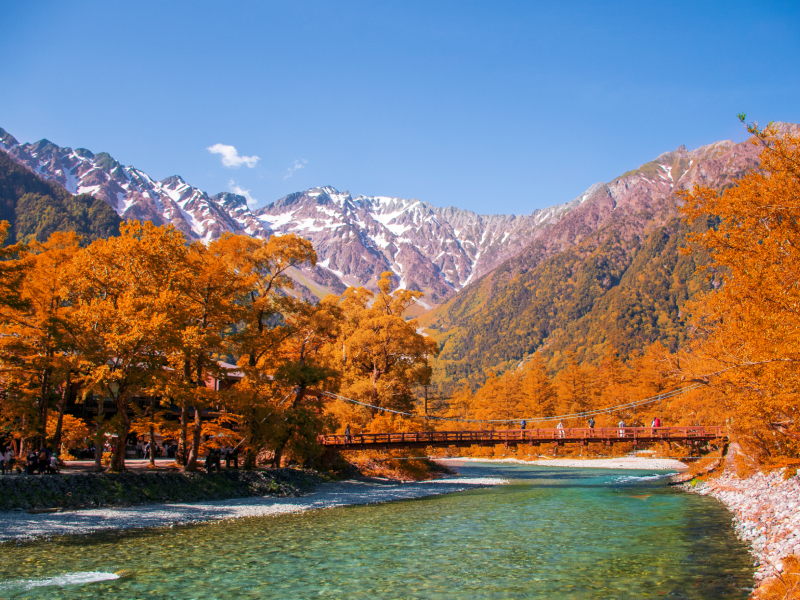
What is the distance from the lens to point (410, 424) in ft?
142

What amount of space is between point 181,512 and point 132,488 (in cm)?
355

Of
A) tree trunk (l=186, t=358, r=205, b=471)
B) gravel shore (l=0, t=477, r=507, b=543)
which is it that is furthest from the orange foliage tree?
tree trunk (l=186, t=358, r=205, b=471)

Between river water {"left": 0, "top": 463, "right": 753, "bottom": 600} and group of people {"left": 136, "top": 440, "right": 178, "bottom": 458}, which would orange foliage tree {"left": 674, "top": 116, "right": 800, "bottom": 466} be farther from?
group of people {"left": 136, "top": 440, "right": 178, "bottom": 458}

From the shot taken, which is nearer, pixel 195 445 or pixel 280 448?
pixel 195 445

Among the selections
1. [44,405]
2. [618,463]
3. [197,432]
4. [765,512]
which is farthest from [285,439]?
[618,463]

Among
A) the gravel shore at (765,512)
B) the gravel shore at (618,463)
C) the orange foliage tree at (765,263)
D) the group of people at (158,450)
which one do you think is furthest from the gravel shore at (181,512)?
the gravel shore at (618,463)

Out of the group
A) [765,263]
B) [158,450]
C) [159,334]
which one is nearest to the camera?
[765,263]

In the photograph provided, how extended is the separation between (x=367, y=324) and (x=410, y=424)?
917cm

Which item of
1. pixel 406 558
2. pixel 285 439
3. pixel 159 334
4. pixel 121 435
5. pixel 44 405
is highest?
pixel 159 334

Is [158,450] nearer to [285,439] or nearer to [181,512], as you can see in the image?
[285,439]

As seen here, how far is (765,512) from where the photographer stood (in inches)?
762

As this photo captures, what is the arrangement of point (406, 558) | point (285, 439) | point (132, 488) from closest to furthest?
point (406, 558) < point (132, 488) < point (285, 439)

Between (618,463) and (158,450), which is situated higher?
(158,450)

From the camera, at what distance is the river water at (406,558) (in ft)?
40.2
